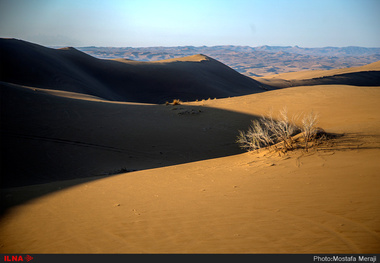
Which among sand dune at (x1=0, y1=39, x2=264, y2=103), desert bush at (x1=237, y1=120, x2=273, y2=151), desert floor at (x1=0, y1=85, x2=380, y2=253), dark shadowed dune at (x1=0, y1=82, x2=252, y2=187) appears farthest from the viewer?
sand dune at (x1=0, y1=39, x2=264, y2=103)

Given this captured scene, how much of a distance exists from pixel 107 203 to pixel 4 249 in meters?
1.74

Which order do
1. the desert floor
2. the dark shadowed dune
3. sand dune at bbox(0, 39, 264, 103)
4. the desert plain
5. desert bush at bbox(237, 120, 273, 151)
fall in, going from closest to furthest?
the desert floor
the desert plain
desert bush at bbox(237, 120, 273, 151)
the dark shadowed dune
sand dune at bbox(0, 39, 264, 103)

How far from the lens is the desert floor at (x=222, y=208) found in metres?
3.43

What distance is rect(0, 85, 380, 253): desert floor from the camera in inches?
135

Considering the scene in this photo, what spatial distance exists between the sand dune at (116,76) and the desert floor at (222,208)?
23236 millimetres

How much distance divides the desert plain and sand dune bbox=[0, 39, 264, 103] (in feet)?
54.3

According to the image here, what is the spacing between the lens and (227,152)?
Result: 1099 centimetres
